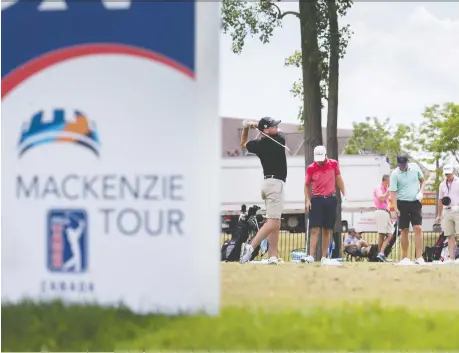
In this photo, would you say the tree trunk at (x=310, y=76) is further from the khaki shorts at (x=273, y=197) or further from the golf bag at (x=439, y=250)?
the khaki shorts at (x=273, y=197)

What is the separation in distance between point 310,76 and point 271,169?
1117 centimetres

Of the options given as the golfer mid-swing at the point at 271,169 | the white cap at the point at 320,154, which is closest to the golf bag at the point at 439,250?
the white cap at the point at 320,154

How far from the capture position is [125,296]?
7.13 m

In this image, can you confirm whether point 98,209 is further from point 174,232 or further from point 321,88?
point 321,88

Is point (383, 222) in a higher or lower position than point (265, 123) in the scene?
lower

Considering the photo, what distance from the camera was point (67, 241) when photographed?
716 centimetres

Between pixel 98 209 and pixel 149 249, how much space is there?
0.46 m

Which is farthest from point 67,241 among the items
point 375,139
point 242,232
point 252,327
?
point 375,139

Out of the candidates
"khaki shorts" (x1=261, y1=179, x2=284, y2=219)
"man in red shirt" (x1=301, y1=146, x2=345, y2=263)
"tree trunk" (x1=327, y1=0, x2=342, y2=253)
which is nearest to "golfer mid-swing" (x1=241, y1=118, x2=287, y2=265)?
"khaki shorts" (x1=261, y1=179, x2=284, y2=219)

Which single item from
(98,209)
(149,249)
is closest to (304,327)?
(149,249)

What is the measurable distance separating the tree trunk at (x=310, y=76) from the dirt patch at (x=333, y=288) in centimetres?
1383

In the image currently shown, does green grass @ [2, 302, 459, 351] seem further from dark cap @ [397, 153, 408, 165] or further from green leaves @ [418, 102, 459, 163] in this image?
green leaves @ [418, 102, 459, 163]

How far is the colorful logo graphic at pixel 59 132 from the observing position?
716 centimetres

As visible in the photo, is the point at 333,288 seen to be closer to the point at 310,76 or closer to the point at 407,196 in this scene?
the point at 407,196
